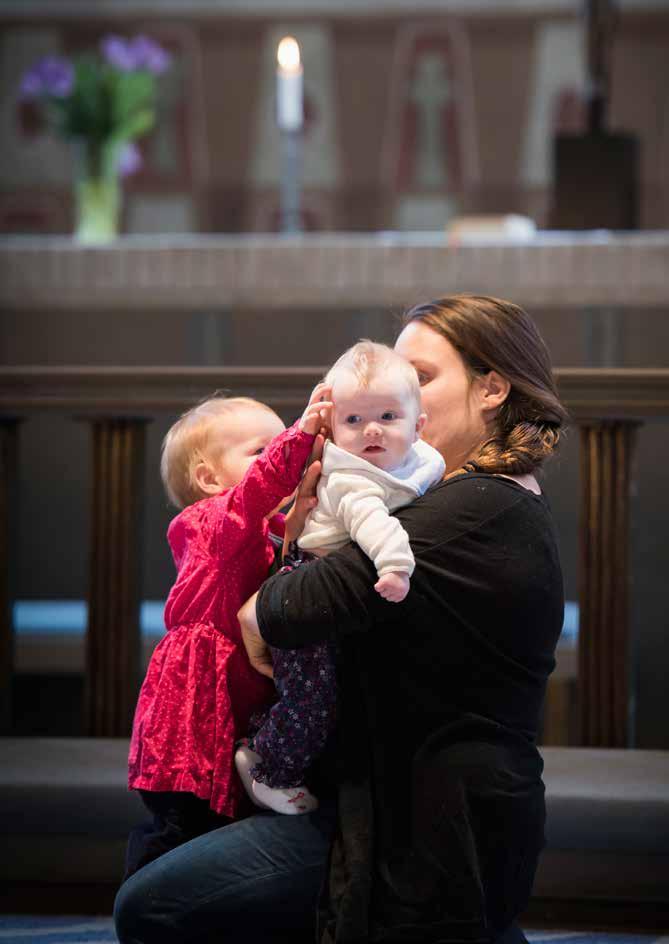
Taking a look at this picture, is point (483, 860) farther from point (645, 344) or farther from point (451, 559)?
point (645, 344)

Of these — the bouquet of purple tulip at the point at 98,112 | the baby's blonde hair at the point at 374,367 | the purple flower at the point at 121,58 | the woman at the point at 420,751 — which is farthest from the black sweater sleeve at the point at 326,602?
the purple flower at the point at 121,58

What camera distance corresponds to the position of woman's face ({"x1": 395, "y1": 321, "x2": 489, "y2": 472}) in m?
1.96

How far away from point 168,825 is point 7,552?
1.05m

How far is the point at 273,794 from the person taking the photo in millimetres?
1900

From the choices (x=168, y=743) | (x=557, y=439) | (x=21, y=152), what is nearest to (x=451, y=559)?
(x=557, y=439)

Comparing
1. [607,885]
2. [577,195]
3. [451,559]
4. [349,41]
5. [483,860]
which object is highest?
[349,41]

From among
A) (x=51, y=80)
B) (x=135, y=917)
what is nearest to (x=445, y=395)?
(x=135, y=917)

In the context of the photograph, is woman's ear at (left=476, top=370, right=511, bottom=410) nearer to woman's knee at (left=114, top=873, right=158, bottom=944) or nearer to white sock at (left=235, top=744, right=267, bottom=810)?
white sock at (left=235, top=744, right=267, bottom=810)

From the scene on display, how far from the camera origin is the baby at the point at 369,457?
1717mm

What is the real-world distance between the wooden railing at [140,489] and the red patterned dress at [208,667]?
0.84 metres

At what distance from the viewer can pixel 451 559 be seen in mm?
1757

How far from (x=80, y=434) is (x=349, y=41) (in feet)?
12.9

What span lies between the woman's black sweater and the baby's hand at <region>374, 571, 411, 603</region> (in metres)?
0.07

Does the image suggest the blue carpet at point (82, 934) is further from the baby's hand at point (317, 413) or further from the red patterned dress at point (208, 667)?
the baby's hand at point (317, 413)
